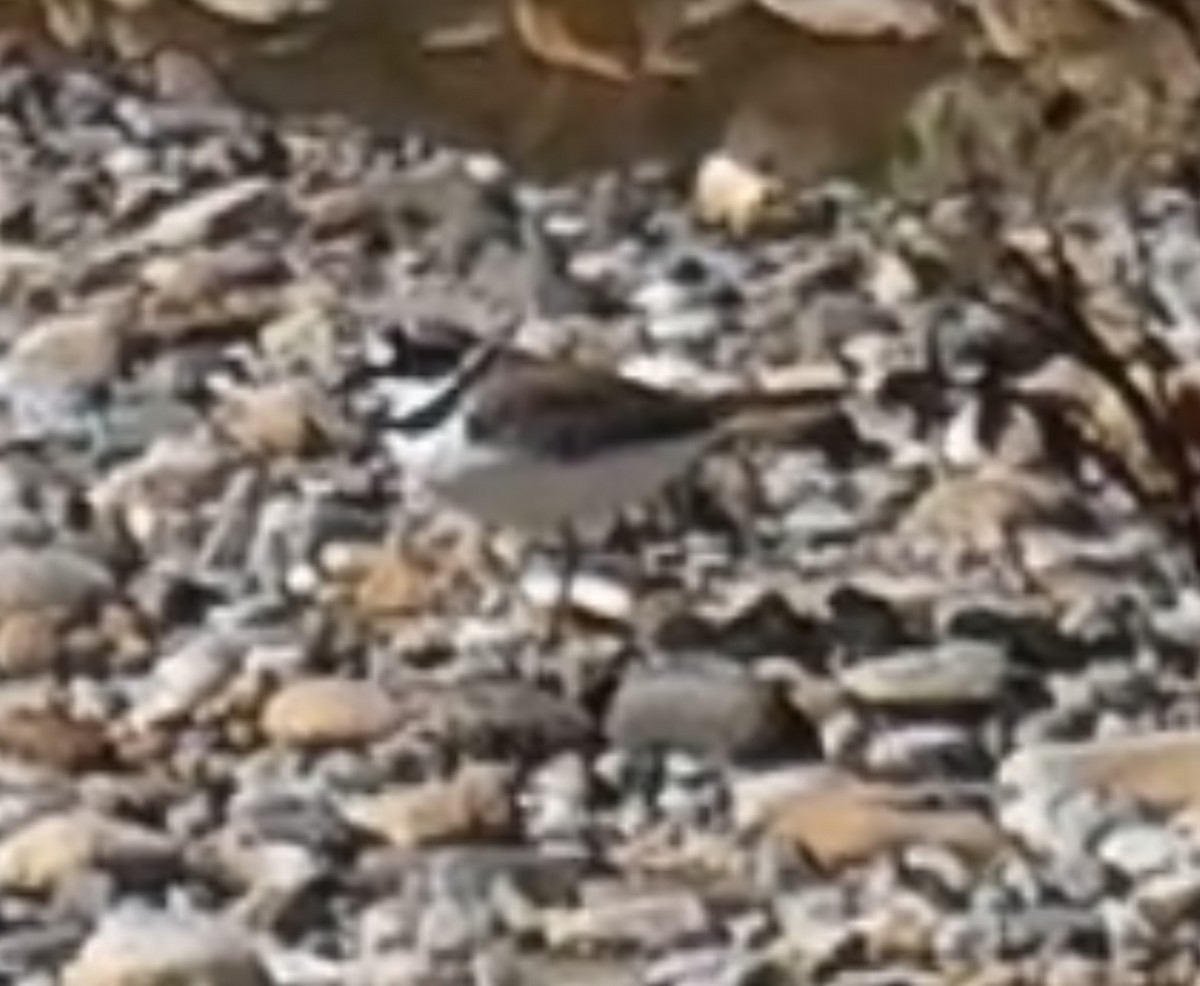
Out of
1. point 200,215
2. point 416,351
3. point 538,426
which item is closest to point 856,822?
point 538,426

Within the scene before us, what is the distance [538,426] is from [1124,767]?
12.6 inches

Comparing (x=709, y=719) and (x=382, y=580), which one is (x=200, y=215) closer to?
(x=382, y=580)

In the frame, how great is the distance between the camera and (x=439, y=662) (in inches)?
63.8

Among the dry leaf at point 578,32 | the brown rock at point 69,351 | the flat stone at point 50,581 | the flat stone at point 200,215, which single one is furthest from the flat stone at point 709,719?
the dry leaf at point 578,32

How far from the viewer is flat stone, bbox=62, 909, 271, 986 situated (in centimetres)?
141

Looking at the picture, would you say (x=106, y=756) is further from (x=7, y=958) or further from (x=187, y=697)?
(x=7, y=958)

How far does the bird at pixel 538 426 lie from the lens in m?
1.72

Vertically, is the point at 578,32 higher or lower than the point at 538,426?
lower

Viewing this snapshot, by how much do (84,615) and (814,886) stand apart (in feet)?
1.05

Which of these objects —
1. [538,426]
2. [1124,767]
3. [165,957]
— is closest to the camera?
[165,957]

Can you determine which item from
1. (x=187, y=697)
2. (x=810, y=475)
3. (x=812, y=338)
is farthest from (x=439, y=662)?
(x=812, y=338)

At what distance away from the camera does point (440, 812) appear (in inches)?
59.6

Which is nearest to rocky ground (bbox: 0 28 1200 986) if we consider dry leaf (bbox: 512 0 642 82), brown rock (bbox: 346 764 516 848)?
brown rock (bbox: 346 764 516 848)

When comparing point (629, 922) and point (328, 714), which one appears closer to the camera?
point (629, 922)
